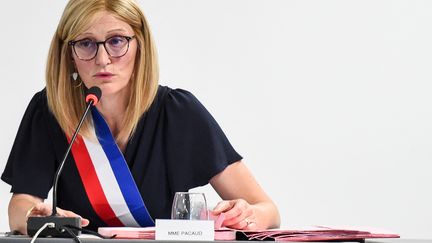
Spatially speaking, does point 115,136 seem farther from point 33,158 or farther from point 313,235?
point 313,235

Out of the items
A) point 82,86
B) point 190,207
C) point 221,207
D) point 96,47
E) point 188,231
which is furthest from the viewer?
point 82,86

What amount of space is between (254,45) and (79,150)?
1.18 metres

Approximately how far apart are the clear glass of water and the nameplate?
0.61 feet

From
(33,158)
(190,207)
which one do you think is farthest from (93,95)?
(33,158)

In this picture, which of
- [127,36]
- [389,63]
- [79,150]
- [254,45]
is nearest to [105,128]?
[79,150]

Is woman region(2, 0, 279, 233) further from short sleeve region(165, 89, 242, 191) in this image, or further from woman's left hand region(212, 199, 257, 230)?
woman's left hand region(212, 199, 257, 230)

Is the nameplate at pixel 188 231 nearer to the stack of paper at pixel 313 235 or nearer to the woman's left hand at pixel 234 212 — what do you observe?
the stack of paper at pixel 313 235

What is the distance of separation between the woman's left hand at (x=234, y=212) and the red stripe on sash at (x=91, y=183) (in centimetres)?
47

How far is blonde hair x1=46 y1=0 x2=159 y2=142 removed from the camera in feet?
7.23

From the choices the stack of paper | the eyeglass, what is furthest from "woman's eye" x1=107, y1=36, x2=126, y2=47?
the stack of paper

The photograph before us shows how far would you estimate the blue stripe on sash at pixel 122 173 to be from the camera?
2.18 m

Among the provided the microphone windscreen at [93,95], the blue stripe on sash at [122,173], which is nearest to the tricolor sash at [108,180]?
the blue stripe on sash at [122,173]

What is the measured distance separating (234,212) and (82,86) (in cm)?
65

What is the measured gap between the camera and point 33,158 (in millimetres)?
2289
